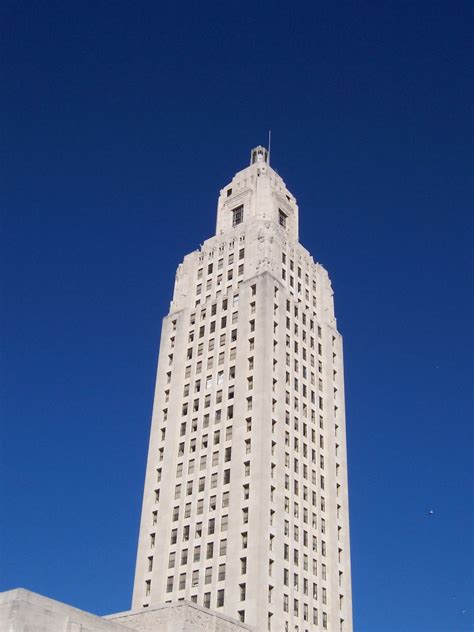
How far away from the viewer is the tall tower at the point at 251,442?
258 feet

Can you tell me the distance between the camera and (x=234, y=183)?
117m

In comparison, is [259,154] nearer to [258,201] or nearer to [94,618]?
[258,201]

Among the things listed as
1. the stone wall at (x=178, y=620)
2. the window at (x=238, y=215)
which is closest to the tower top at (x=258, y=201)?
the window at (x=238, y=215)

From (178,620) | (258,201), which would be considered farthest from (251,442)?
(258,201)

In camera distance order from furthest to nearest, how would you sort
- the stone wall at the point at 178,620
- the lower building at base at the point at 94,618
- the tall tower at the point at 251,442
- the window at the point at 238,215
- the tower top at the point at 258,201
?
1. the window at the point at 238,215
2. the tower top at the point at 258,201
3. the tall tower at the point at 251,442
4. the stone wall at the point at 178,620
5. the lower building at base at the point at 94,618

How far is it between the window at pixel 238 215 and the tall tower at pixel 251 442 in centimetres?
198

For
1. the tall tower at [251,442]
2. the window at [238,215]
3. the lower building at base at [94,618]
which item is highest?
the window at [238,215]

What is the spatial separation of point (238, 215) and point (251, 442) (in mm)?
40235

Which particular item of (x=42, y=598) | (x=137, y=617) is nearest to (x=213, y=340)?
(x=137, y=617)

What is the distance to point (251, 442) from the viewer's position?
276 feet

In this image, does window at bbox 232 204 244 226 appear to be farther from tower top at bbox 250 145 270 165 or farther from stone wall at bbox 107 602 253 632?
stone wall at bbox 107 602 253 632

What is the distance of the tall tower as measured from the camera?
78562mm

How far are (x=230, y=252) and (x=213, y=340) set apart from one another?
14.5 meters

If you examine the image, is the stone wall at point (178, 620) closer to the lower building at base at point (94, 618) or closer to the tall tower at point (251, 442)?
the lower building at base at point (94, 618)
